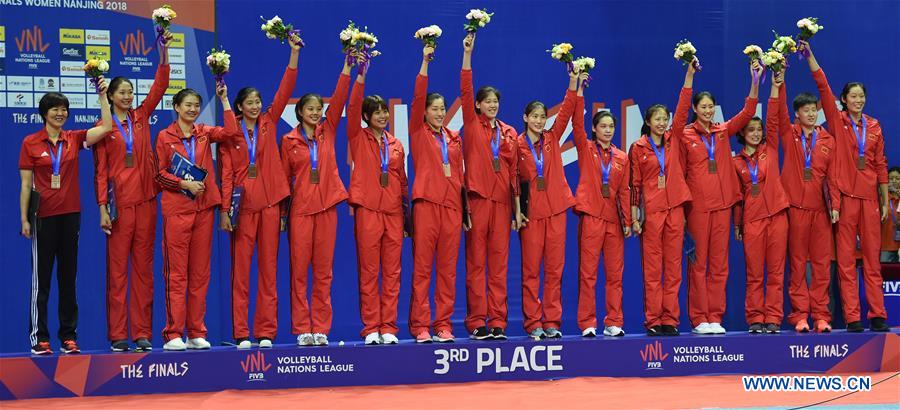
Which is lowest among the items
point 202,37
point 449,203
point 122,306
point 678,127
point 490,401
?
point 490,401

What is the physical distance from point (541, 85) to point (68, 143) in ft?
11.1

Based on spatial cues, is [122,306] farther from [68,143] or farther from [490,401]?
[490,401]

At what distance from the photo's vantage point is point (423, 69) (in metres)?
6.38

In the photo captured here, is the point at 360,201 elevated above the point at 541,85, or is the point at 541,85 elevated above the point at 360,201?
the point at 541,85

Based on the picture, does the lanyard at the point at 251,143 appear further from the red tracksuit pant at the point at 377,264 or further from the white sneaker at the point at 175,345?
the white sneaker at the point at 175,345

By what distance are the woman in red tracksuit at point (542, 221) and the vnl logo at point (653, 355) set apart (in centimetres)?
53

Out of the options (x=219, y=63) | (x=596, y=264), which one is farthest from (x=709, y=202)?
(x=219, y=63)

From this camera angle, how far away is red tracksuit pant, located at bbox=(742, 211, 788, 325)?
23.0ft

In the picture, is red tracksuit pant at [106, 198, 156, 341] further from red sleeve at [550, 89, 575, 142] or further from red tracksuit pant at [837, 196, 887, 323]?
red tracksuit pant at [837, 196, 887, 323]

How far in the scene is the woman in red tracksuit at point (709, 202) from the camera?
6.93 m

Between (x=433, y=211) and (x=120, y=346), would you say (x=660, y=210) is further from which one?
(x=120, y=346)

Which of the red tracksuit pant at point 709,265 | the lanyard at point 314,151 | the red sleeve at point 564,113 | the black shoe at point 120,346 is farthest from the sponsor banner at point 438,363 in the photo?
the red sleeve at point 564,113

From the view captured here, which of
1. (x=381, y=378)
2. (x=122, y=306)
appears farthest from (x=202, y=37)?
(x=381, y=378)

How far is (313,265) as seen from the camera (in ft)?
20.8
